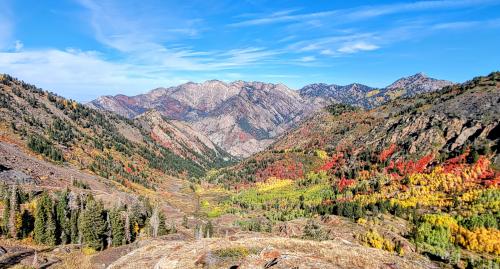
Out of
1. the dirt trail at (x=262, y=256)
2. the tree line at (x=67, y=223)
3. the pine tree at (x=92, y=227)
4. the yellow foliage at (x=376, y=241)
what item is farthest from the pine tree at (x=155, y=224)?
the dirt trail at (x=262, y=256)

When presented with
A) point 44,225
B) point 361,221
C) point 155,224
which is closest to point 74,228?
point 44,225

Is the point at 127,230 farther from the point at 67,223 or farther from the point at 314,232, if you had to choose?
the point at 314,232

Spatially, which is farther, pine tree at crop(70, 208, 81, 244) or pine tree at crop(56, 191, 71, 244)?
pine tree at crop(70, 208, 81, 244)

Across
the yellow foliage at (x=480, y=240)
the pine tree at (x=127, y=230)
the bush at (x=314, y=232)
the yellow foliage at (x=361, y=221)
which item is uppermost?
the pine tree at (x=127, y=230)

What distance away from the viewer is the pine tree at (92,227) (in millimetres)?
101688

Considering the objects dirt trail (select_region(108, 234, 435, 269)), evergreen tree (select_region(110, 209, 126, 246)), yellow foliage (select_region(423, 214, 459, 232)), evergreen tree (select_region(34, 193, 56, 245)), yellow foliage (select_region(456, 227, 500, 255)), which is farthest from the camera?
yellow foliage (select_region(423, 214, 459, 232))

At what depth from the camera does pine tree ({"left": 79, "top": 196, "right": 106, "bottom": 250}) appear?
102 metres

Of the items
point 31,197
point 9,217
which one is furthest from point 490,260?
point 31,197

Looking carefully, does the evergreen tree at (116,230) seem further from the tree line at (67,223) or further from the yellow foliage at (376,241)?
the yellow foliage at (376,241)

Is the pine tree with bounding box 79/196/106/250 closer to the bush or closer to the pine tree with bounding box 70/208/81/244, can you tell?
the pine tree with bounding box 70/208/81/244

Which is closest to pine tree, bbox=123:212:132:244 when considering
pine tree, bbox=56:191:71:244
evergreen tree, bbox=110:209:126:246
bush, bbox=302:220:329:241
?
evergreen tree, bbox=110:209:126:246

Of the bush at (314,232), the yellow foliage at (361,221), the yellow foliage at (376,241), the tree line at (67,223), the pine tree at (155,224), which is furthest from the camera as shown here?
the yellow foliage at (361,221)

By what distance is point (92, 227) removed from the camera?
10306 centimetres

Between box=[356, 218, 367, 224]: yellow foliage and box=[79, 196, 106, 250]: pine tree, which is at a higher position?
box=[79, 196, 106, 250]: pine tree
